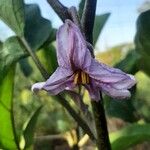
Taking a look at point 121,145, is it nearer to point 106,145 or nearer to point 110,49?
point 106,145

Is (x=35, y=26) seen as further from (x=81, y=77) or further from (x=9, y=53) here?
(x=81, y=77)

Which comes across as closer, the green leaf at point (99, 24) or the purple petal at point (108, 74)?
the purple petal at point (108, 74)

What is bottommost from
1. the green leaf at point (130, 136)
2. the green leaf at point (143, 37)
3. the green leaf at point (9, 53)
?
the green leaf at point (130, 136)

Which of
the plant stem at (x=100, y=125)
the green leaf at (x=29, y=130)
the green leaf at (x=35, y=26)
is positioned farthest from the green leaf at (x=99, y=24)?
the plant stem at (x=100, y=125)

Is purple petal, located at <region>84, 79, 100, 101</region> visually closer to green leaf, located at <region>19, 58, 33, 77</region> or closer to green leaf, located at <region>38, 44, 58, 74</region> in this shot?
green leaf, located at <region>38, 44, 58, 74</region>

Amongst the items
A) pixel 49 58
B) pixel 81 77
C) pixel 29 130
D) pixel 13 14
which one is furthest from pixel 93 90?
pixel 49 58

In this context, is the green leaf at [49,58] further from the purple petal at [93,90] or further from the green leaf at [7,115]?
the purple petal at [93,90]

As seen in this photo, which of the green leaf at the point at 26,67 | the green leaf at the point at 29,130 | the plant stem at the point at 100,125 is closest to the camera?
the plant stem at the point at 100,125
